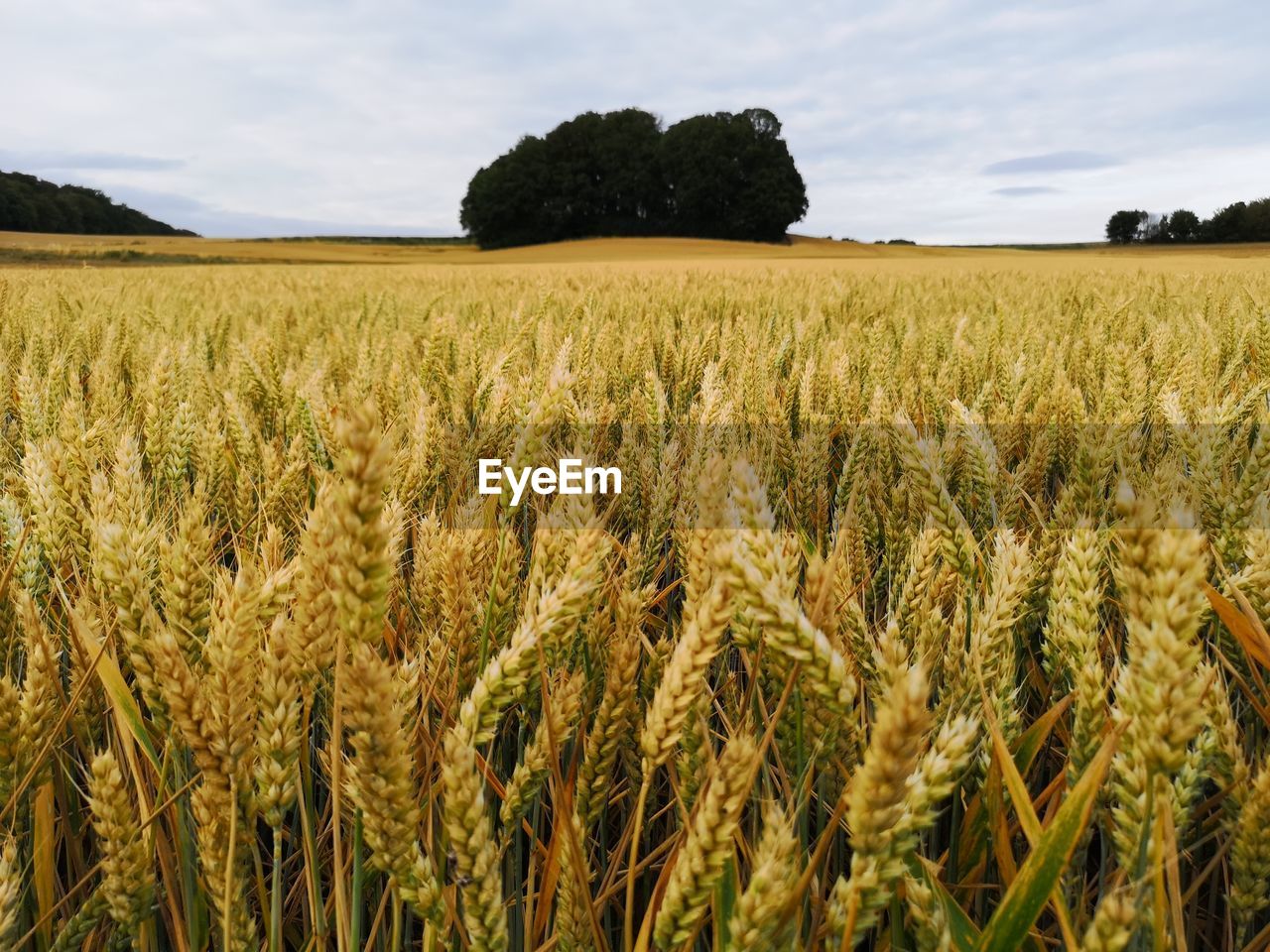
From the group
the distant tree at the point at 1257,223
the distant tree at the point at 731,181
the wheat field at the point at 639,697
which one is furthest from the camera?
the distant tree at the point at 731,181

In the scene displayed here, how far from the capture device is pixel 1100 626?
1.15 metres

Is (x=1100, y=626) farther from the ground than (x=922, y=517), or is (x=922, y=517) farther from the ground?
(x=922, y=517)

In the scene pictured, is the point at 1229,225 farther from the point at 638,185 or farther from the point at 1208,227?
the point at 638,185

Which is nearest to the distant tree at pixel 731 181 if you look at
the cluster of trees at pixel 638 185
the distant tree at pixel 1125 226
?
the cluster of trees at pixel 638 185

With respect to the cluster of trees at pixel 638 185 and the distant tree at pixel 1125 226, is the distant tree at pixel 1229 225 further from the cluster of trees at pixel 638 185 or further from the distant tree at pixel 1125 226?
the cluster of trees at pixel 638 185

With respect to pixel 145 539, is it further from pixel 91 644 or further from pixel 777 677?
pixel 777 677

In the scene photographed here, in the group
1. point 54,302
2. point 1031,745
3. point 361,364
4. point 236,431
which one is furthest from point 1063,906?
point 54,302

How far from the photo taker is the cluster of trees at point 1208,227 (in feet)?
A: 145

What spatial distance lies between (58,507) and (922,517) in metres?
1.26

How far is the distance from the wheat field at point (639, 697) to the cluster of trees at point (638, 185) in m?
48.6

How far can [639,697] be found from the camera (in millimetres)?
998

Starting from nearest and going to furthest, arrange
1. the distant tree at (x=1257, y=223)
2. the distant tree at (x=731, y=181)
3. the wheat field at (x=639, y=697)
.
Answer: the wheat field at (x=639, y=697) < the distant tree at (x=1257, y=223) < the distant tree at (x=731, y=181)

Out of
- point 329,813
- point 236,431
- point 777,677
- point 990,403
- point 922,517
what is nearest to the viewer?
point 777,677

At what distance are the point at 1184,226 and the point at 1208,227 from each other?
4.58 ft
